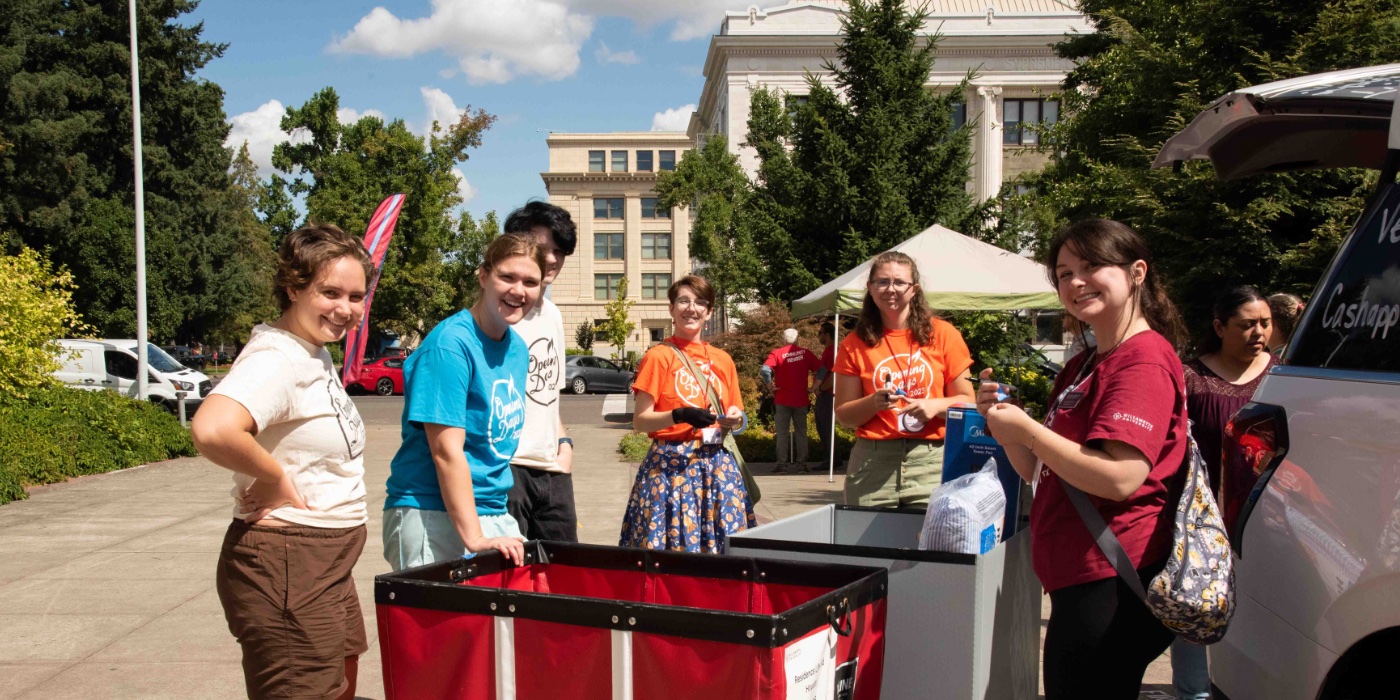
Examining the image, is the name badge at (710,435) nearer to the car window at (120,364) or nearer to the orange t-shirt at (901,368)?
the orange t-shirt at (901,368)

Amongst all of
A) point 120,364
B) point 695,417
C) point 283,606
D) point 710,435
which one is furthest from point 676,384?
point 120,364

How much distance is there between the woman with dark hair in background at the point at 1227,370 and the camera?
418 centimetres

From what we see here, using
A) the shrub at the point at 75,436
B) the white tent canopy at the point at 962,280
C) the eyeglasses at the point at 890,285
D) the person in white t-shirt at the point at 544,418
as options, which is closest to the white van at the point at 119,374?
the shrub at the point at 75,436

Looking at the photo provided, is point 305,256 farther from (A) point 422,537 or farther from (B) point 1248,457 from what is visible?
(B) point 1248,457

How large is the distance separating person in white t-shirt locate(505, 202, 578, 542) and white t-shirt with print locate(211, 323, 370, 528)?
3.16ft

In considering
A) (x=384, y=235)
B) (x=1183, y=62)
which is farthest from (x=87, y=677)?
(x=1183, y=62)

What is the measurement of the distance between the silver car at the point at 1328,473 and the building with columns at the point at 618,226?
265ft

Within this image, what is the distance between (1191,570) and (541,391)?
93.1 inches

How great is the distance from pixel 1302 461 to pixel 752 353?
17.2 metres

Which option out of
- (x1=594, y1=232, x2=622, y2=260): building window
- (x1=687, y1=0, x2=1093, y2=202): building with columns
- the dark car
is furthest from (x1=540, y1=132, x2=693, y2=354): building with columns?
the dark car

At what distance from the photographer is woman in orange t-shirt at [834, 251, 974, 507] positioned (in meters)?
4.14

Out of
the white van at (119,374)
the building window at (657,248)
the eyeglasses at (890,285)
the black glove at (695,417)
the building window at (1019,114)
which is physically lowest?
the white van at (119,374)

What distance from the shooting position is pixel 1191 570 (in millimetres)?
2348

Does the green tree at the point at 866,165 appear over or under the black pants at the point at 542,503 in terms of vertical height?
over
